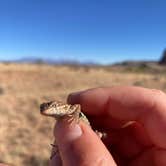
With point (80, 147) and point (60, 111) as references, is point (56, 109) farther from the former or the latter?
point (80, 147)

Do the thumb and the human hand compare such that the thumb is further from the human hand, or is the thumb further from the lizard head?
the human hand

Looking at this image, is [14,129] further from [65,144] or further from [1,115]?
[65,144]

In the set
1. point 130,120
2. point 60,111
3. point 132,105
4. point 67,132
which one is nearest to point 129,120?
point 130,120

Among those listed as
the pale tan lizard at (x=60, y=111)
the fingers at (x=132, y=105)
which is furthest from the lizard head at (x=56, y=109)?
the fingers at (x=132, y=105)

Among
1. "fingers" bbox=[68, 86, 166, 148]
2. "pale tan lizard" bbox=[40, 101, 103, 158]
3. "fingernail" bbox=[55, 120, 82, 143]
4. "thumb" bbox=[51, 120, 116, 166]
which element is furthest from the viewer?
"fingers" bbox=[68, 86, 166, 148]

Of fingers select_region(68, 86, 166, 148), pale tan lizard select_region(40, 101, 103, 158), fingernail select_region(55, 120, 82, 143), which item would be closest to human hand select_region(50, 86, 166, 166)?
fingers select_region(68, 86, 166, 148)

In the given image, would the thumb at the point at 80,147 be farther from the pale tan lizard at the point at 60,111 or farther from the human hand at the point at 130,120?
the human hand at the point at 130,120
